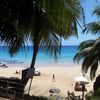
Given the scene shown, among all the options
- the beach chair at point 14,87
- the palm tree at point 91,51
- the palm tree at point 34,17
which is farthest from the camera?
the palm tree at point 91,51

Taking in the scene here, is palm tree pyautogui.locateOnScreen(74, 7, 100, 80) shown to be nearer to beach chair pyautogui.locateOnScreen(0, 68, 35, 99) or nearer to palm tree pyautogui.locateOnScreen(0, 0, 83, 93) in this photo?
beach chair pyautogui.locateOnScreen(0, 68, 35, 99)

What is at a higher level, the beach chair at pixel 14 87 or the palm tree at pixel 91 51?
the palm tree at pixel 91 51

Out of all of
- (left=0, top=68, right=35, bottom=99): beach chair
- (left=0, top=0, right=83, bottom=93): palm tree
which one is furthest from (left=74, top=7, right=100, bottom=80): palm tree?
(left=0, top=0, right=83, bottom=93): palm tree

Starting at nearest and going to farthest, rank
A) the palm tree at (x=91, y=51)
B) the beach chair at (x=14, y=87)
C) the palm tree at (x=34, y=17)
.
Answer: the palm tree at (x=34, y=17) → the beach chair at (x=14, y=87) → the palm tree at (x=91, y=51)

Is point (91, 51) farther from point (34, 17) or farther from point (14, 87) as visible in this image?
point (34, 17)

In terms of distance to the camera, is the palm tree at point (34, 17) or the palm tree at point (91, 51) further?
the palm tree at point (91, 51)

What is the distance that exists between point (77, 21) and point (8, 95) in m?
6.75

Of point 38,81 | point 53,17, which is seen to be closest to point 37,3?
point 53,17

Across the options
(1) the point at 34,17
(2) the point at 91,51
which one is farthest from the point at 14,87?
(1) the point at 34,17

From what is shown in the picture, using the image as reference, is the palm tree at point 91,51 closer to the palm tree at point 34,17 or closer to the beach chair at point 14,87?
the beach chair at point 14,87

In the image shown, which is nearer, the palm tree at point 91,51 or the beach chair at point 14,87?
the beach chair at point 14,87

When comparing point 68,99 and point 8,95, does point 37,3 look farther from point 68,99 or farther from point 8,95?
point 68,99

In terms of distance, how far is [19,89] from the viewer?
1496 centimetres

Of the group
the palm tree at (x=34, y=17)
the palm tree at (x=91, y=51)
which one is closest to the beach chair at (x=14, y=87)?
the palm tree at (x=91, y=51)
